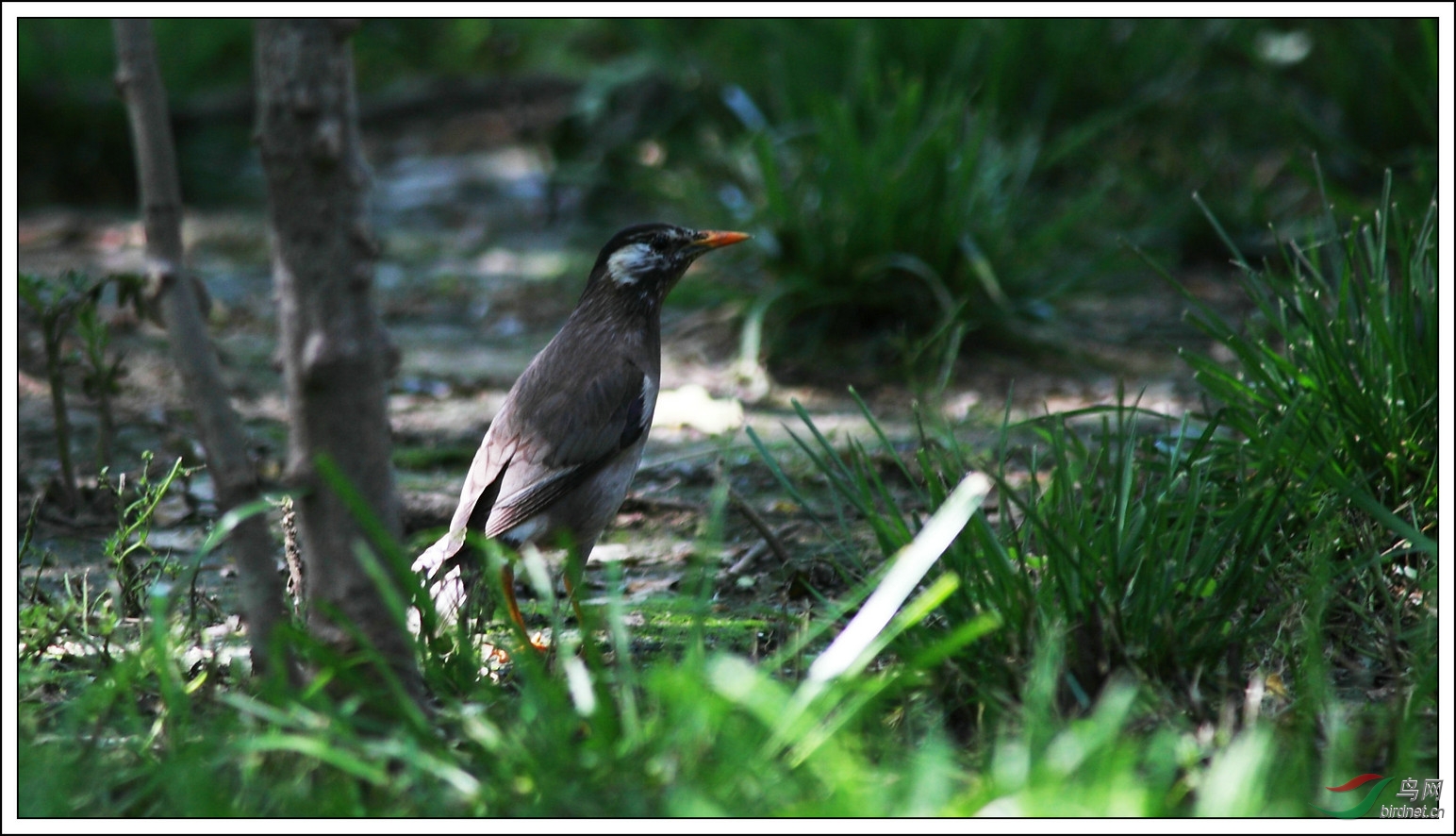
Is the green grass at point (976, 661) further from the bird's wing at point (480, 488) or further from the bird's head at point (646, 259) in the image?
the bird's head at point (646, 259)

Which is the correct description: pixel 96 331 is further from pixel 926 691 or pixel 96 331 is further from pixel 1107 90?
pixel 1107 90

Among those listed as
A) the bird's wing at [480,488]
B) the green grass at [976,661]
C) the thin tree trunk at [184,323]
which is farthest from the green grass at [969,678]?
the bird's wing at [480,488]

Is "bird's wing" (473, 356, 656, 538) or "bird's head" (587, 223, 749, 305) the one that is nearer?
"bird's wing" (473, 356, 656, 538)

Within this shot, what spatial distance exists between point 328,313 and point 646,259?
6.79 ft

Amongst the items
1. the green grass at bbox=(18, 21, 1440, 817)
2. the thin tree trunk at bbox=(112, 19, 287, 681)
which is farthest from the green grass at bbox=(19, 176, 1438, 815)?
the thin tree trunk at bbox=(112, 19, 287, 681)

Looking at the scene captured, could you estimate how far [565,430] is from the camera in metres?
3.73

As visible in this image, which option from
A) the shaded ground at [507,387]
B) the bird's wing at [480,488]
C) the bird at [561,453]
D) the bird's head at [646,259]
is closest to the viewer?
the bird's wing at [480,488]

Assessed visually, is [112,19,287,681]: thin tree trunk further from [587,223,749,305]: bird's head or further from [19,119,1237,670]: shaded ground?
[587,223,749,305]: bird's head

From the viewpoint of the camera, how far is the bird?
11.8ft
